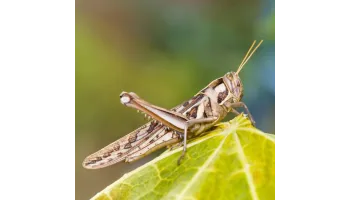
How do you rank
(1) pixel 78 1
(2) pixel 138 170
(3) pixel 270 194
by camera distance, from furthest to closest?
1. (1) pixel 78 1
2. (2) pixel 138 170
3. (3) pixel 270 194

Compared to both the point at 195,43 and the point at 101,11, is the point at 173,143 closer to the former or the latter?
the point at 195,43

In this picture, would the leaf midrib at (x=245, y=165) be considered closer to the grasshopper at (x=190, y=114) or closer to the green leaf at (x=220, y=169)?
the green leaf at (x=220, y=169)

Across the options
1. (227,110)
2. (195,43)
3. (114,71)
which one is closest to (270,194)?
(227,110)

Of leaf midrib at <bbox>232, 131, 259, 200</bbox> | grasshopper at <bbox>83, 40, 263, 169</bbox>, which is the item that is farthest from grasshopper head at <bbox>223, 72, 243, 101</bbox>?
leaf midrib at <bbox>232, 131, 259, 200</bbox>

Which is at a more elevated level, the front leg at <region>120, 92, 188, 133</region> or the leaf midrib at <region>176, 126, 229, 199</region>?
the front leg at <region>120, 92, 188, 133</region>

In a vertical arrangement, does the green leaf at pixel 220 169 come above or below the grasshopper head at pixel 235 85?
below

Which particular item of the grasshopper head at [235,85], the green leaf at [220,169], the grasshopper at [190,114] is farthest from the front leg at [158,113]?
the grasshopper head at [235,85]

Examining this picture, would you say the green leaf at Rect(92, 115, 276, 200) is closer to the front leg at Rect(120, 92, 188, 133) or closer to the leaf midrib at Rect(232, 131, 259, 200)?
the leaf midrib at Rect(232, 131, 259, 200)
